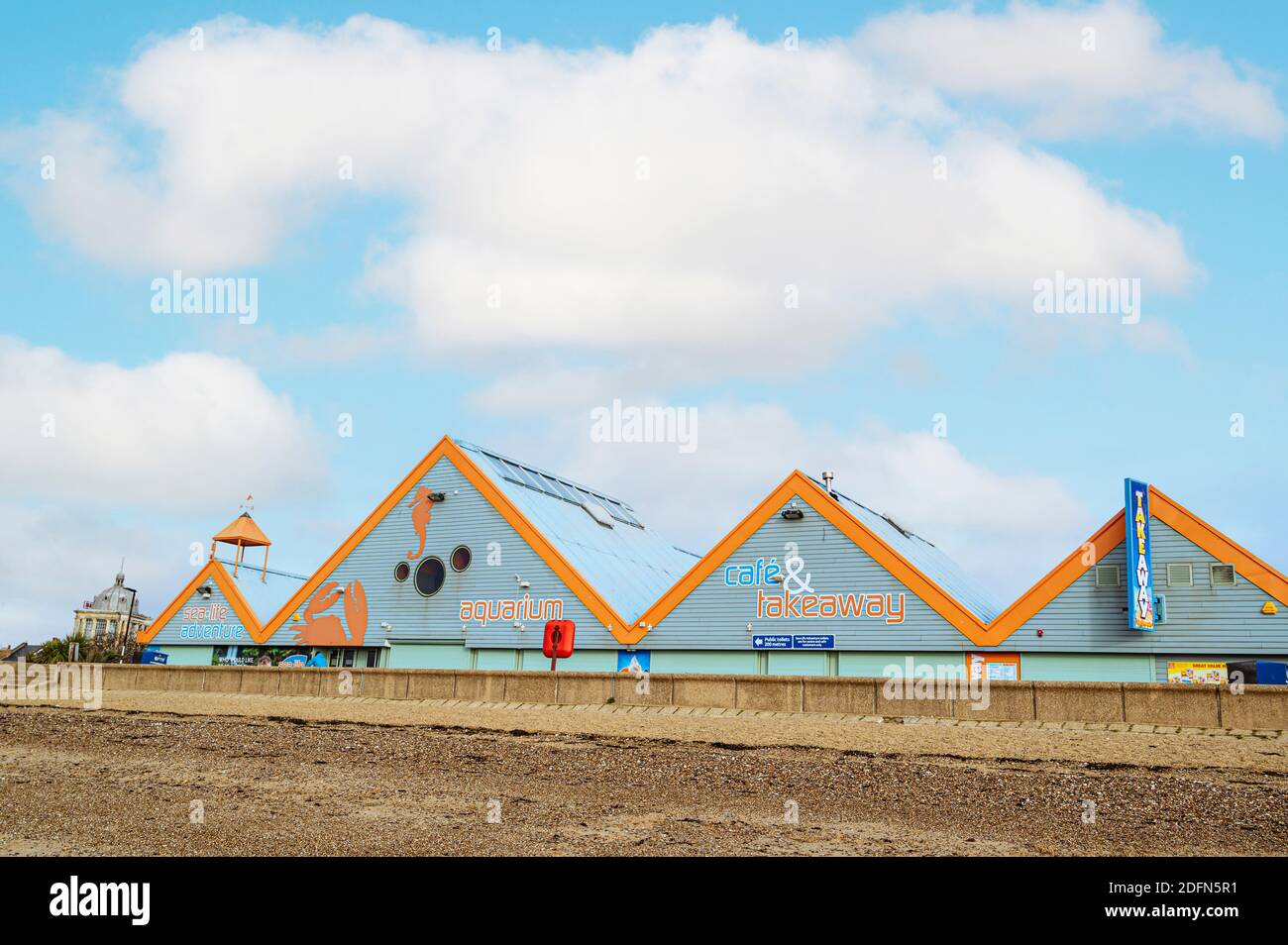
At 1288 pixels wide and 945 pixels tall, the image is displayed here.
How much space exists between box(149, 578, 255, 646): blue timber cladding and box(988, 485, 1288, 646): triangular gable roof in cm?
2991

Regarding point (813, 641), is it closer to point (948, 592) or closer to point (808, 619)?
point (808, 619)

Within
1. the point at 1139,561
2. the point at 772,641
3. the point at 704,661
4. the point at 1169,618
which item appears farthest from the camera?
the point at 704,661

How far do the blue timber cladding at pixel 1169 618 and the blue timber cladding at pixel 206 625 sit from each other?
30515 millimetres

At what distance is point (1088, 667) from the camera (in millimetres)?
31094

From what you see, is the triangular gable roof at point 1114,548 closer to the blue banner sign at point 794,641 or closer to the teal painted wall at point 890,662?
the teal painted wall at point 890,662

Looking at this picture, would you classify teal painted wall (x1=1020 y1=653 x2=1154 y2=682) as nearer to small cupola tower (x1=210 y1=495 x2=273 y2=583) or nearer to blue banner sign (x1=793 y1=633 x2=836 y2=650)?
blue banner sign (x1=793 y1=633 x2=836 y2=650)

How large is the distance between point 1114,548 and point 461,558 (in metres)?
22.1

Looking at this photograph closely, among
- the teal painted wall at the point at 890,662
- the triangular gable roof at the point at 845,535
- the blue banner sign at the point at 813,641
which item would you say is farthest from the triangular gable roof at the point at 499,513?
the teal painted wall at the point at 890,662

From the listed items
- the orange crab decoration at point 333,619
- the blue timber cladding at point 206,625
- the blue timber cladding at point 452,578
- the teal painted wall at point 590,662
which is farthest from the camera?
the blue timber cladding at point 206,625

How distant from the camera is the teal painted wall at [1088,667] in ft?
100

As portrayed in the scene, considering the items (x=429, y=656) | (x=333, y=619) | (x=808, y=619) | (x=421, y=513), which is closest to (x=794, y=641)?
(x=808, y=619)

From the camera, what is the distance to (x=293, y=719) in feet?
74.0

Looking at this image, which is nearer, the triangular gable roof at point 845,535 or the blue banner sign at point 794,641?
the triangular gable roof at point 845,535

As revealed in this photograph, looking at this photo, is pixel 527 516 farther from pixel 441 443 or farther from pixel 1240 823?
pixel 1240 823
